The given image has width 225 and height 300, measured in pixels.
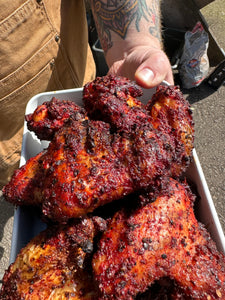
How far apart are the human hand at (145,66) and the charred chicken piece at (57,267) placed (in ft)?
2.59

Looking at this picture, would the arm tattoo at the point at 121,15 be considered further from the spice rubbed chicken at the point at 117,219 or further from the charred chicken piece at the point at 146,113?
the spice rubbed chicken at the point at 117,219

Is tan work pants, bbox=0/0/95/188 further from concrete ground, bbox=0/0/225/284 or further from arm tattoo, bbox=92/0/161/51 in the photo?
concrete ground, bbox=0/0/225/284

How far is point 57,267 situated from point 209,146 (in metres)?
2.41

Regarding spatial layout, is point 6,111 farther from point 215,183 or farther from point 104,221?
point 215,183

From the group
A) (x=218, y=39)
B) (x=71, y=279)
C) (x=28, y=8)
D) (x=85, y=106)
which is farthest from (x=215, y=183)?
(x=218, y=39)

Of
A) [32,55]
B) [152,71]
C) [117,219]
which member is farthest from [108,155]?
[32,55]

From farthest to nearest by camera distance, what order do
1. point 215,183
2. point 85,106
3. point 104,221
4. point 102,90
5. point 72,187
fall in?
point 215,183 → point 85,106 → point 102,90 → point 104,221 → point 72,187

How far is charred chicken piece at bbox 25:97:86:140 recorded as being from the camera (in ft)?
4.20

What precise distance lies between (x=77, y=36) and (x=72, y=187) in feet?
5.30

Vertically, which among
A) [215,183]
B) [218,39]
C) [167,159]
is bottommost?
[215,183]

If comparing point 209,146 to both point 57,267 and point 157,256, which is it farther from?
point 57,267

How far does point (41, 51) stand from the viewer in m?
1.76

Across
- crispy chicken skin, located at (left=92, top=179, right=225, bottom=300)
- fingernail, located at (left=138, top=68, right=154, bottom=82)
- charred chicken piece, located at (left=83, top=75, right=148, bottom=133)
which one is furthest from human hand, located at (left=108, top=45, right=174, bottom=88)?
crispy chicken skin, located at (left=92, top=179, right=225, bottom=300)

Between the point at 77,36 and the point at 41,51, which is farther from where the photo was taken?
the point at 77,36
